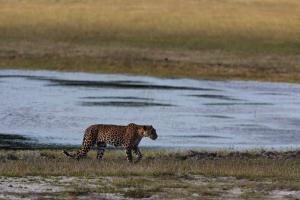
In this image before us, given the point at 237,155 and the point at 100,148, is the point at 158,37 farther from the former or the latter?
the point at 100,148

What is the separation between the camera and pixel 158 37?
59.7m

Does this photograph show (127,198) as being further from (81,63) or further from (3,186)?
(81,63)

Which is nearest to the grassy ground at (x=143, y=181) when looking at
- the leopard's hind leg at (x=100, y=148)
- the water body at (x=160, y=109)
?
the leopard's hind leg at (x=100, y=148)

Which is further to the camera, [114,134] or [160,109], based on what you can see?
[160,109]

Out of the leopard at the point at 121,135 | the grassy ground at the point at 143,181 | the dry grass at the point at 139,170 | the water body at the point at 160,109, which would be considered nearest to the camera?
the grassy ground at the point at 143,181

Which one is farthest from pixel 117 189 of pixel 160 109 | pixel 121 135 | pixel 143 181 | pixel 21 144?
pixel 160 109

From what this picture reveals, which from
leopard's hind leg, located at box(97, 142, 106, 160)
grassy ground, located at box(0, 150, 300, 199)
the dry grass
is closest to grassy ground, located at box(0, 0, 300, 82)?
leopard's hind leg, located at box(97, 142, 106, 160)

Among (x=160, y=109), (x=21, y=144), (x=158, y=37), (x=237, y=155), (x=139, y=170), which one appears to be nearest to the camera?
(x=139, y=170)

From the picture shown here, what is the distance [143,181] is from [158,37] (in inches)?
1800

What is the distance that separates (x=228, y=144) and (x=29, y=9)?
150ft

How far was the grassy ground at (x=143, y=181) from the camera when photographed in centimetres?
1312

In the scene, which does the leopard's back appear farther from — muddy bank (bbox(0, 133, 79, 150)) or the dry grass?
muddy bank (bbox(0, 133, 79, 150))

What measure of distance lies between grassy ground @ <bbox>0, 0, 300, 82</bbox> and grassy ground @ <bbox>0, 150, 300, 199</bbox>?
1229 inches

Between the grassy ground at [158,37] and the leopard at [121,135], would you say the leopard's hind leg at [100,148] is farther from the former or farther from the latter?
the grassy ground at [158,37]
